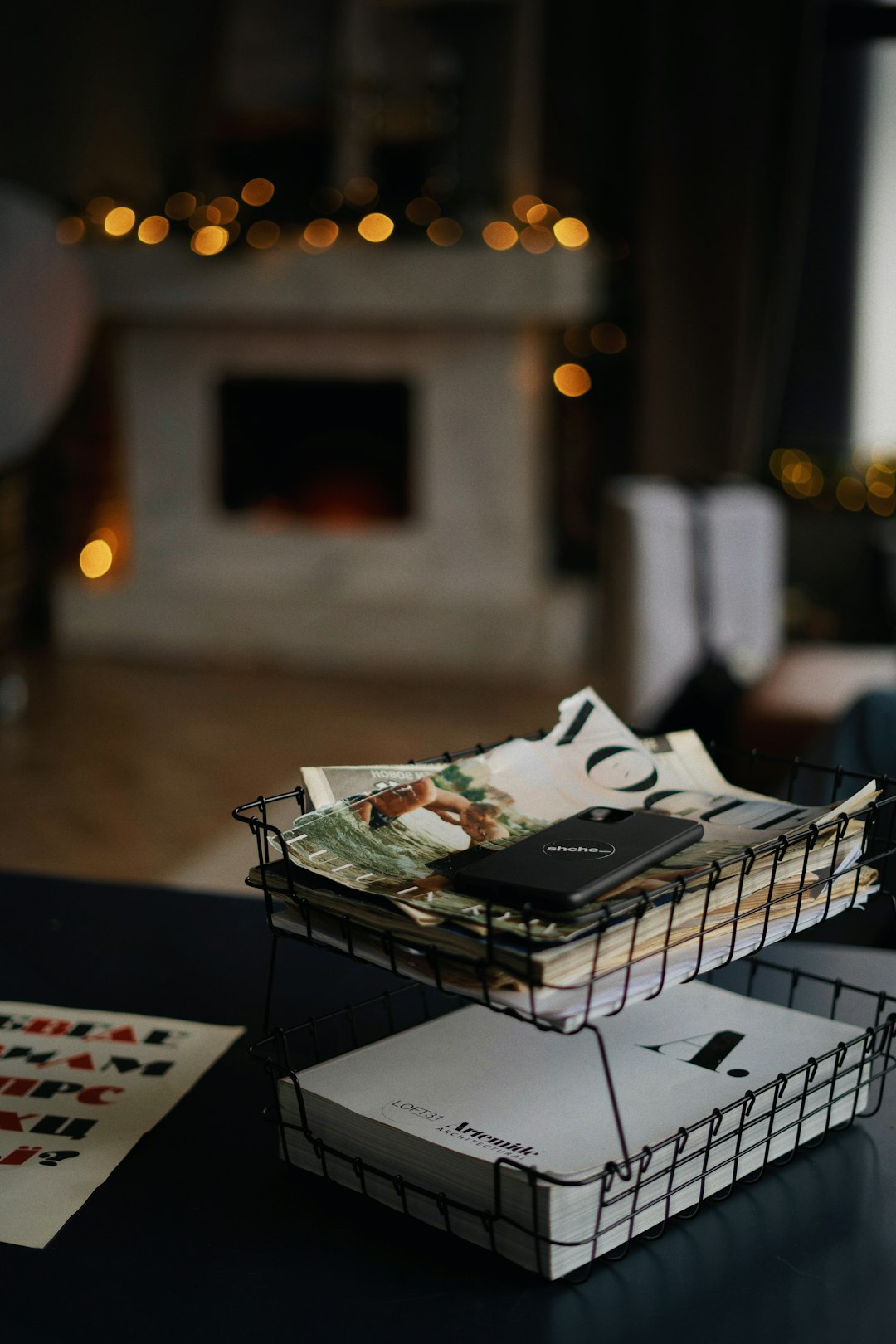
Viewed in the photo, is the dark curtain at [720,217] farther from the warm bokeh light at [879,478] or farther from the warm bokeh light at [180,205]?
the warm bokeh light at [180,205]

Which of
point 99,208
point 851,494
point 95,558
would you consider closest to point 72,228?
point 99,208

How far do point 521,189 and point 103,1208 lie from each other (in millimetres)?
4559

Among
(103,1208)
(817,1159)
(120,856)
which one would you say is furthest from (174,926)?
(120,856)

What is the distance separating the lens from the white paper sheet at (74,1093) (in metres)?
0.58

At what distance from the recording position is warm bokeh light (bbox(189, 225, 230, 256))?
477 centimetres

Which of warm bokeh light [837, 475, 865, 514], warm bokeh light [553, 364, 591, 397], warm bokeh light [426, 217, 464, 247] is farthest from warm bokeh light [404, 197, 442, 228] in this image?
warm bokeh light [837, 475, 865, 514]

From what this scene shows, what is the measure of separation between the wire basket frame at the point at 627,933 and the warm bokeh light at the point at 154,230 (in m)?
4.73

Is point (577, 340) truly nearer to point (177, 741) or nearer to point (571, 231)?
point (571, 231)

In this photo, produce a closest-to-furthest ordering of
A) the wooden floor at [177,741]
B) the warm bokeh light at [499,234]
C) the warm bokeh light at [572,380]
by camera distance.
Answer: the wooden floor at [177,741]
the warm bokeh light at [499,234]
the warm bokeh light at [572,380]

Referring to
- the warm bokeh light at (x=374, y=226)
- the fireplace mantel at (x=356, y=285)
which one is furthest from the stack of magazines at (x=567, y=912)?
the warm bokeh light at (x=374, y=226)

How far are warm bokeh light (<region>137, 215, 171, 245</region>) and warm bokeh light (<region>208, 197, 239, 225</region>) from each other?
0.18 metres

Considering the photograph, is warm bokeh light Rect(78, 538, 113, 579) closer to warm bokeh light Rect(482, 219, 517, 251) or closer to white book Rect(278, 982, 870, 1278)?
warm bokeh light Rect(482, 219, 517, 251)

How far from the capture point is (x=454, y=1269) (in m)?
0.52

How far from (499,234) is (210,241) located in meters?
1.02
